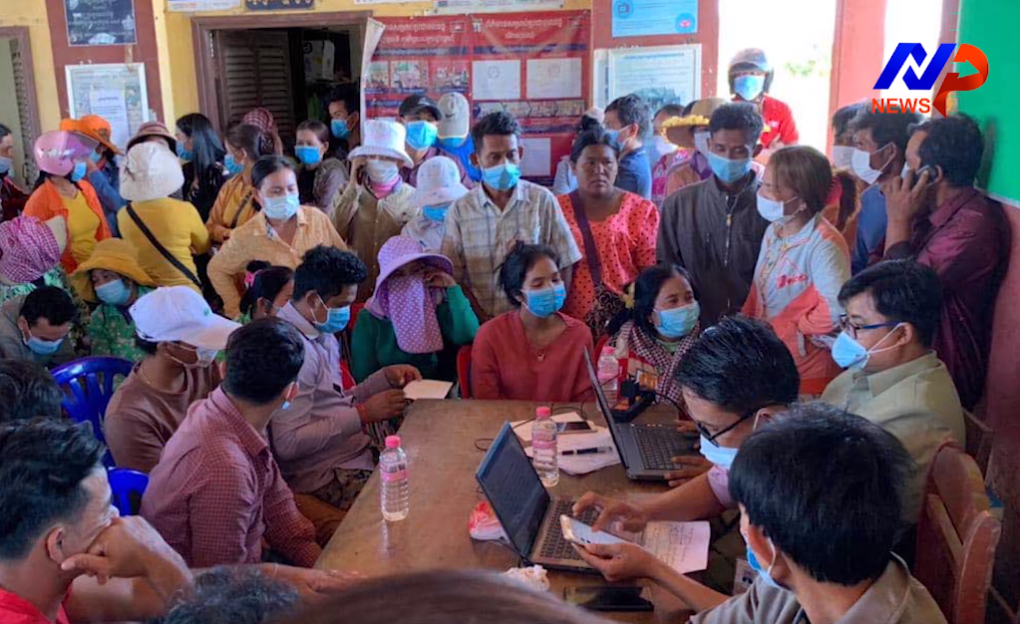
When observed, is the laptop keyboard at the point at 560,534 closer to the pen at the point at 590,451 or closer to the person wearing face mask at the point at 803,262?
the pen at the point at 590,451

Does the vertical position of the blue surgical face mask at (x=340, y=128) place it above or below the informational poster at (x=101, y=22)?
below

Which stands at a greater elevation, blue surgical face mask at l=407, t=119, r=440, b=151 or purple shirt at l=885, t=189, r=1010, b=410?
blue surgical face mask at l=407, t=119, r=440, b=151

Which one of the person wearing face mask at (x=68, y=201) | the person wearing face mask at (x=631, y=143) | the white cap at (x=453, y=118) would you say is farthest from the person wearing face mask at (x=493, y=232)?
the person wearing face mask at (x=68, y=201)

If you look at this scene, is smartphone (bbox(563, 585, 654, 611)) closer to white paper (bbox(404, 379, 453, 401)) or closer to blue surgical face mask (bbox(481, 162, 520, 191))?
white paper (bbox(404, 379, 453, 401))

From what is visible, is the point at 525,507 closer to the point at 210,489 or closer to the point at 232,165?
the point at 210,489

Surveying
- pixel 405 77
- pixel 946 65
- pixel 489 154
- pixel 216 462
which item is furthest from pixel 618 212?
pixel 405 77

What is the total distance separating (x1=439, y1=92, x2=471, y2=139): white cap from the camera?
5.31 m

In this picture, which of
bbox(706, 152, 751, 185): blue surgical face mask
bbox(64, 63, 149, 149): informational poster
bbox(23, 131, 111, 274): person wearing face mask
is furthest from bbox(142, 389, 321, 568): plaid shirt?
bbox(64, 63, 149, 149): informational poster

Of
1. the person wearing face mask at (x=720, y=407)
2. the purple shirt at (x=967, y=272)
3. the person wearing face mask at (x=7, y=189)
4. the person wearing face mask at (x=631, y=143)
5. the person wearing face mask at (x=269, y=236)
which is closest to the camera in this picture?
the person wearing face mask at (x=720, y=407)

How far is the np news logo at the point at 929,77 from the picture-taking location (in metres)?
2.94

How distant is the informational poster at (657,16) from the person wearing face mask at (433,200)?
7.74 feet

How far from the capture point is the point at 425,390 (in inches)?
119

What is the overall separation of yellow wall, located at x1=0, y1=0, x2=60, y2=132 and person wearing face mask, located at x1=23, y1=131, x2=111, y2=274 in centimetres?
217

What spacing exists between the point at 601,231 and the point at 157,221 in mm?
2114
